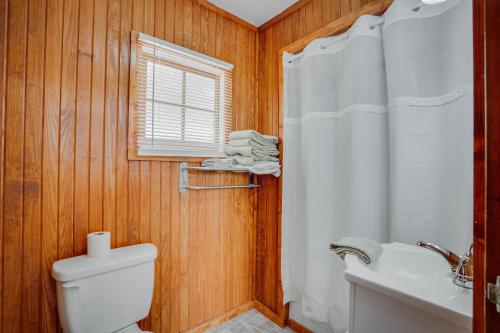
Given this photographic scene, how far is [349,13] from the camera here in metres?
1.44

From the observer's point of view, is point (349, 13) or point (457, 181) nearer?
point (457, 181)

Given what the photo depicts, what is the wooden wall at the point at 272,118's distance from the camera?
1.75m

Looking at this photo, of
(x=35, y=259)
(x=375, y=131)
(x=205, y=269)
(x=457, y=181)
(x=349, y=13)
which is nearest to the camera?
(x=457, y=181)

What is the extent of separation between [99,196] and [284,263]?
48.7 inches

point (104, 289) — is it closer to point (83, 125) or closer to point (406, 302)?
point (83, 125)

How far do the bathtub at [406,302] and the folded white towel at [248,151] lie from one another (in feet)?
3.08

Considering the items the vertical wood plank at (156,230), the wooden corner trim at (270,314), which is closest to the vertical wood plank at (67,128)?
the vertical wood plank at (156,230)

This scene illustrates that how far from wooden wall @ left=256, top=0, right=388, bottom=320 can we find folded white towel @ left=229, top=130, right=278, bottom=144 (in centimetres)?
12

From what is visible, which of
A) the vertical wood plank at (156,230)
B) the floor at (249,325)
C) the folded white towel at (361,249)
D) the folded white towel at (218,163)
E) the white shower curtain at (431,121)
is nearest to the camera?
the folded white towel at (361,249)

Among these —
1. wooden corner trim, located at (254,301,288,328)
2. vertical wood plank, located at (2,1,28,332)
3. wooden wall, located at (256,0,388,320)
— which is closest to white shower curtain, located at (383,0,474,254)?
wooden wall, located at (256,0,388,320)

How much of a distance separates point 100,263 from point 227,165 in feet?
2.82

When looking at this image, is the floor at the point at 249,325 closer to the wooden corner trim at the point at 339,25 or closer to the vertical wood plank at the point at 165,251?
the vertical wood plank at the point at 165,251

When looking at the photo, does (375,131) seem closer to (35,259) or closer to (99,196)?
(99,196)

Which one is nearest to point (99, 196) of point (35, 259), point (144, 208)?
point (144, 208)
